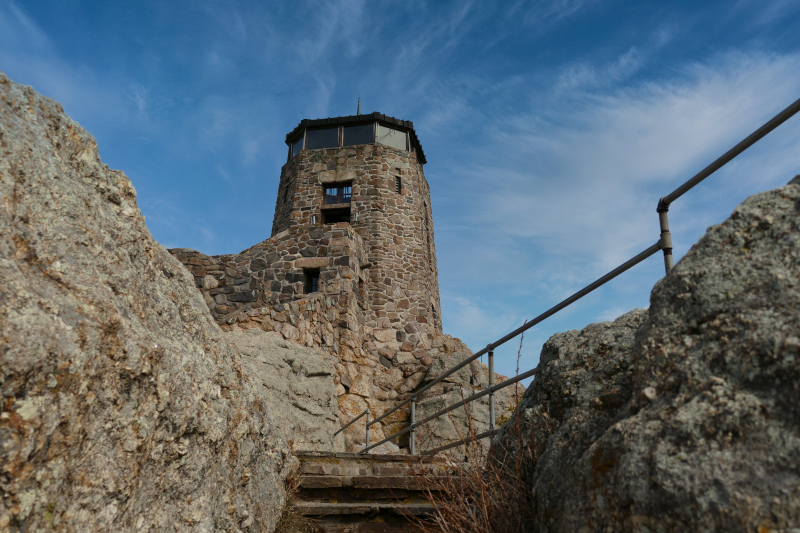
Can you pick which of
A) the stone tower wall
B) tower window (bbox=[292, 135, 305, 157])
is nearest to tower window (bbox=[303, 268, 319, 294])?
the stone tower wall

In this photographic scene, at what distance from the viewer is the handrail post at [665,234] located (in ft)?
7.29

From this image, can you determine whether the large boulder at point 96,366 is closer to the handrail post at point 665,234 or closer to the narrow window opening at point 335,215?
the handrail post at point 665,234

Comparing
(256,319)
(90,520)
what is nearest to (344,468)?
(90,520)

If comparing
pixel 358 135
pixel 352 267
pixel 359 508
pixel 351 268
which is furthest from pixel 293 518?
pixel 358 135

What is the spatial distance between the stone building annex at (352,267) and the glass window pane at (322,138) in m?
0.03

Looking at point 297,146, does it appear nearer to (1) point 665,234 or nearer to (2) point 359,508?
(2) point 359,508

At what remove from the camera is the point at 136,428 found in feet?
6.23

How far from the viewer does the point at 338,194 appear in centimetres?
1634

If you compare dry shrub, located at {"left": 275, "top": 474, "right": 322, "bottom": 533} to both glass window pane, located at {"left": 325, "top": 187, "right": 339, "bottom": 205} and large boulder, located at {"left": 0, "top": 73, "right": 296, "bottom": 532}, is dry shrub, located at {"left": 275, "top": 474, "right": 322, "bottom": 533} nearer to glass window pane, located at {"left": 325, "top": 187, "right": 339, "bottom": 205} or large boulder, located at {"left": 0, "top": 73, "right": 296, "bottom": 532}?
large boulder, located at {"left": 0, "top": 73, "right": 296, "bottom": 532}

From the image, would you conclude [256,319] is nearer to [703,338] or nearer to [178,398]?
[178,398]

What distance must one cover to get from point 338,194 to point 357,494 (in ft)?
42.4

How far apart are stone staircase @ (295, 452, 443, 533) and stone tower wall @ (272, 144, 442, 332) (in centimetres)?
940

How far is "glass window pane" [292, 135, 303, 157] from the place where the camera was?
1727 cm

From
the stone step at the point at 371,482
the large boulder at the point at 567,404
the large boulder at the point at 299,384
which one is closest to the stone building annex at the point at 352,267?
the large boulder at the point at 299,384
